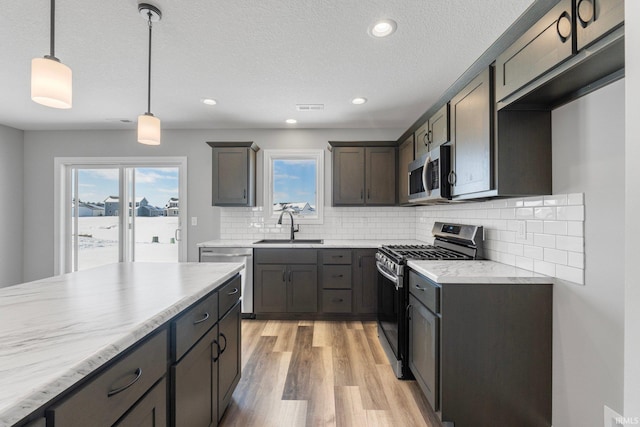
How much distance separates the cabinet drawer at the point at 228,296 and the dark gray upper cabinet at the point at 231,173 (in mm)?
2001

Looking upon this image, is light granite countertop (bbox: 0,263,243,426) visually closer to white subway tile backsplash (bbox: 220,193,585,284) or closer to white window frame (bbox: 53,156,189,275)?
white subway tile backsplash (bbox: 220,193,585,284)

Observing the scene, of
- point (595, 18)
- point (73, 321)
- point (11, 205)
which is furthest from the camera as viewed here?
point (11, 205)

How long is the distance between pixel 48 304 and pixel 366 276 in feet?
9.37

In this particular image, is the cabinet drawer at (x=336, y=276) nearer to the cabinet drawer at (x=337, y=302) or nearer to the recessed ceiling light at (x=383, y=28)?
the cabinet drawer at (x=337, y=302)

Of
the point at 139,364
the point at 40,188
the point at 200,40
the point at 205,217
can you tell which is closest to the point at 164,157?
the point at 205,217

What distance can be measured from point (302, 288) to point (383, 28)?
2.70m

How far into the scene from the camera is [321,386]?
2141 millimetres

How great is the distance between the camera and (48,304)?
43.2 inches

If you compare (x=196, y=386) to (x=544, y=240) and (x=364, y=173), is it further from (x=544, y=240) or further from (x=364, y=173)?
(x=364, y=173)

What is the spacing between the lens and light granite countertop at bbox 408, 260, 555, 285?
1.65 metres

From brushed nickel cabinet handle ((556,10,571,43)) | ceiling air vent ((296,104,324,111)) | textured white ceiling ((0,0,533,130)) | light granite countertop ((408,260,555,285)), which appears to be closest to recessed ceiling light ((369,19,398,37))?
textured white ceiling ((0,0,533,130))

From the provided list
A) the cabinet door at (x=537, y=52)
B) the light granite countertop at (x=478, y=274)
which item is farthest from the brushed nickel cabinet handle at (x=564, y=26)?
the light granite countertop at (x=478, y=274)

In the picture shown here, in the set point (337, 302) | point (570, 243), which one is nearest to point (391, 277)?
point (570, 243)

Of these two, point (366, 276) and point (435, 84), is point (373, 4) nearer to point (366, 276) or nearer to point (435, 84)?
point (435, 84)
